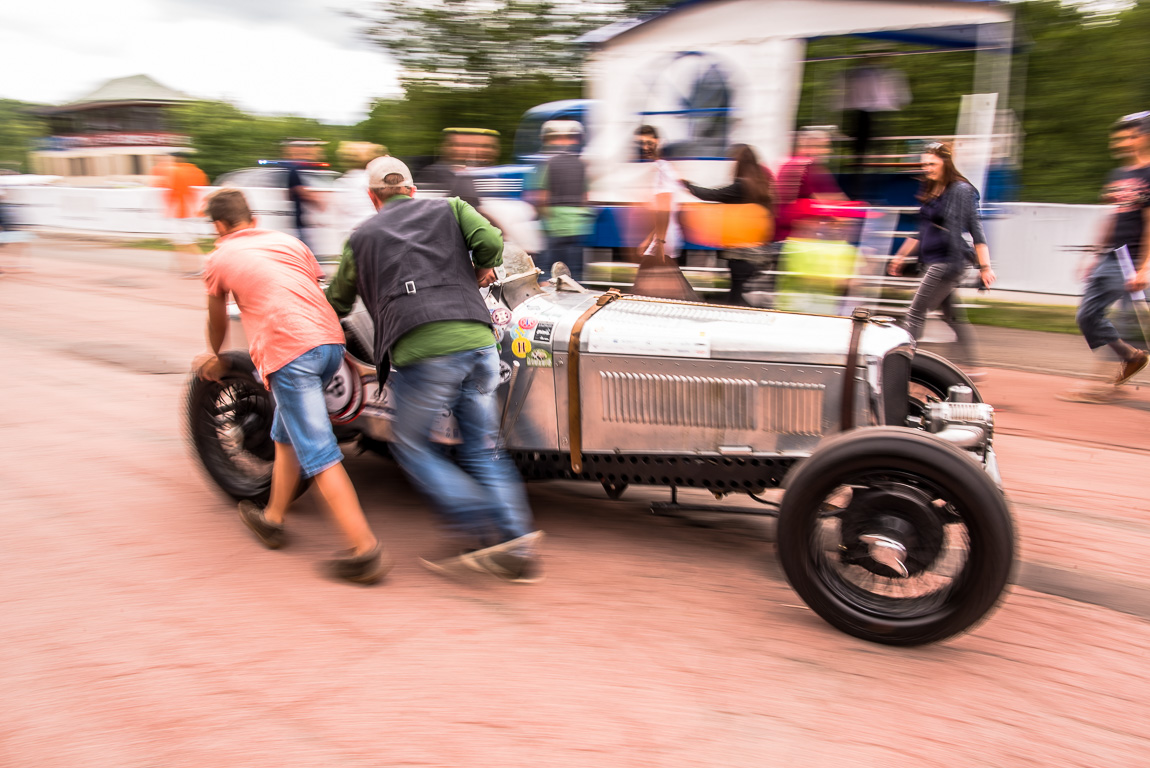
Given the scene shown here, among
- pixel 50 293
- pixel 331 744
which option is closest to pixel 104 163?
pixel 50 293

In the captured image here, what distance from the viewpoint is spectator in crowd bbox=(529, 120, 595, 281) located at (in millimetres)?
6570

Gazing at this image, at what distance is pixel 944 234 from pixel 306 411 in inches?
180

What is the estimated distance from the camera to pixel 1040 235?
32.1 feet

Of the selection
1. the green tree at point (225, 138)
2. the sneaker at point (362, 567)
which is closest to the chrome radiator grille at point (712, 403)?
the sneaker at point (362, 567)

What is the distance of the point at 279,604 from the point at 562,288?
192cm

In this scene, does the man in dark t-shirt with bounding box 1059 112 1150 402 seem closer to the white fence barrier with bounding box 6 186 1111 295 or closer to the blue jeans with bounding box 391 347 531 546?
the white fence barrier with bounding box 6 186 1111 295

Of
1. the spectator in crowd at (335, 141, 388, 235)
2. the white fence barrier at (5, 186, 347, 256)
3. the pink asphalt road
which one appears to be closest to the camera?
the pink asphalt road

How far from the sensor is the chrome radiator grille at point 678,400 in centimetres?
329

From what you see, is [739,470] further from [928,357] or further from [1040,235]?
[1040,235]

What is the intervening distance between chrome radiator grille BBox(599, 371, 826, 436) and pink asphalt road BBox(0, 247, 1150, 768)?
66 cm

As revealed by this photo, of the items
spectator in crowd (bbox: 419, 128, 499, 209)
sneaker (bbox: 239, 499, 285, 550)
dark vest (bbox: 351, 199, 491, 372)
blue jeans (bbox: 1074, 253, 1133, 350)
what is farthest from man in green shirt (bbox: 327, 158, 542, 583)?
blue jeans (bbox: 1074, 253, 1133, 350)

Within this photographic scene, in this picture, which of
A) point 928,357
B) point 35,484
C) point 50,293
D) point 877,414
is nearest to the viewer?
point 877,414

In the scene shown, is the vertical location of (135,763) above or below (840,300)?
below

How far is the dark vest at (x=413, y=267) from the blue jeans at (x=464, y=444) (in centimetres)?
17
